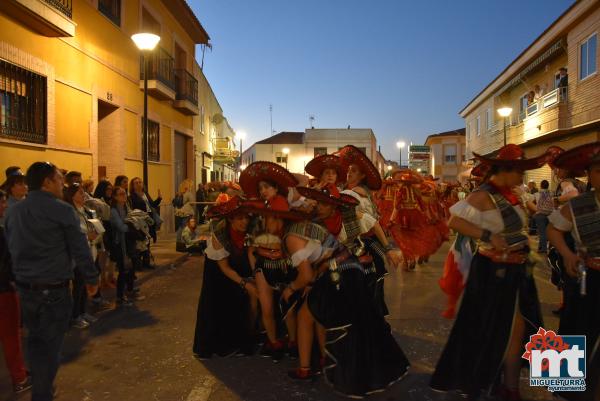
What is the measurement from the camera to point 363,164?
545 cm

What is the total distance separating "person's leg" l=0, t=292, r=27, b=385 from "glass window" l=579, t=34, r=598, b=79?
1748cm

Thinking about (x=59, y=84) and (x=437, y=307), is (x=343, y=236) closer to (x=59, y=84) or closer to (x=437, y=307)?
(x=437, y=307)

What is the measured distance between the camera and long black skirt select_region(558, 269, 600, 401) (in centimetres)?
336

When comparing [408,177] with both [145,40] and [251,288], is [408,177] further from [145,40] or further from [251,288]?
[145,40]

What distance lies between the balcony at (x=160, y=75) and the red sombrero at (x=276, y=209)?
12334 millimetres

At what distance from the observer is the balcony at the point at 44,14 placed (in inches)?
333

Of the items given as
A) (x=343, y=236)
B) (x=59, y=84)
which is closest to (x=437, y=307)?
(x=343, y=236)

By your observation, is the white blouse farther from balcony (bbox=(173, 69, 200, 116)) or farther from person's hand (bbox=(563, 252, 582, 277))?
balcony (bbox=(173, 69, 200, 116))

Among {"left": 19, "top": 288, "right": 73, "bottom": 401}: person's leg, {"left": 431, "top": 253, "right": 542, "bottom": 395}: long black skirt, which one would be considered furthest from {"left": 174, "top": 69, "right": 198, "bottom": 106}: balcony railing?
{"left": 431, "top": 253, "right": 542, "bottom": 395}: long black skirt

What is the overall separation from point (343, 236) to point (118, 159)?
35.4 feet

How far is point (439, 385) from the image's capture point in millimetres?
A: 3805

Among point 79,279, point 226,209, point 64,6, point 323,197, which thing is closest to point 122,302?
point 79,279

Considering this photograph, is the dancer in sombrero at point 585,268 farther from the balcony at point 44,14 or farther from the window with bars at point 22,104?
the balcony at point 44,14

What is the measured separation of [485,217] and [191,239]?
9290 millimetres
